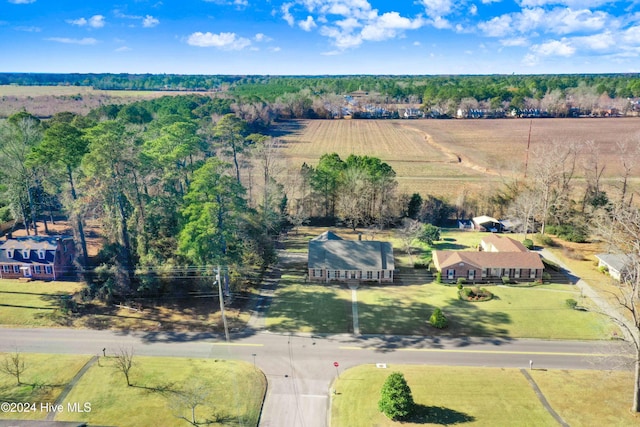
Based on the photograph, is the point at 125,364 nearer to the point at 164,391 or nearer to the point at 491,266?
the point at 164,391

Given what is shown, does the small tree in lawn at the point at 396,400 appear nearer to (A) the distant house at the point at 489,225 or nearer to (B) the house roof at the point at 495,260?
(B) the house roof at the point at 495,260

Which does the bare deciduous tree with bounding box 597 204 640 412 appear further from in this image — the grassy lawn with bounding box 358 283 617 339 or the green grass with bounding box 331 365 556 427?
the green grass with bounding box 331 365 556 427

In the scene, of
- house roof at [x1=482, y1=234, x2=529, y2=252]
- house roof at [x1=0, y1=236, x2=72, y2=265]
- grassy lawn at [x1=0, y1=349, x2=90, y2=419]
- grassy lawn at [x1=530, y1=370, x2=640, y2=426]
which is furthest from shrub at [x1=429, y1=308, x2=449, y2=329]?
house roof at [x1=0, y1=236, x2=72, y2=265]

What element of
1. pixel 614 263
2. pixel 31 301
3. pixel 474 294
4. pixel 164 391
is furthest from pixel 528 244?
pixel 31 301

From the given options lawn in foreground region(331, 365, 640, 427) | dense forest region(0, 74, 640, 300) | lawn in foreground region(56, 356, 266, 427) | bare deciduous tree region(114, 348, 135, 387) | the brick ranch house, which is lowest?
lawn in foreground region(56, 356, 266, 427)

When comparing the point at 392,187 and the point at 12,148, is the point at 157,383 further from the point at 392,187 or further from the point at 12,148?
the point at 392,187

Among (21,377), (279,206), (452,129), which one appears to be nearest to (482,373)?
(21,377)
